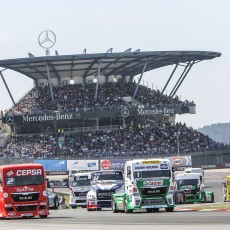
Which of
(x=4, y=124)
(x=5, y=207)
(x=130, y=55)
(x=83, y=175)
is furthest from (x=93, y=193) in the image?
(x=4, y=124)

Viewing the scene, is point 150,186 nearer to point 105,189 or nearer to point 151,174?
point 151,174

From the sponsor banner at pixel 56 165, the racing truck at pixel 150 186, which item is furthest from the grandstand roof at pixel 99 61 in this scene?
the racing truck at pixel 150 186

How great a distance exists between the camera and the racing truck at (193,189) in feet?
183

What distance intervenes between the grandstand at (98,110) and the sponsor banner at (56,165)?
4.06 metres

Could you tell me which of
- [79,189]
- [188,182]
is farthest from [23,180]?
[188,182]

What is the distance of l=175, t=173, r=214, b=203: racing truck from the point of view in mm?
55688

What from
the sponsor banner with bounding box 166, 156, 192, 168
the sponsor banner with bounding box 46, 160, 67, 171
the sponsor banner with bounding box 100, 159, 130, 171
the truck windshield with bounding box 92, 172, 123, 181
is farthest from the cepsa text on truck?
the sponsor banner with bounding box 166, 156, 192, 168

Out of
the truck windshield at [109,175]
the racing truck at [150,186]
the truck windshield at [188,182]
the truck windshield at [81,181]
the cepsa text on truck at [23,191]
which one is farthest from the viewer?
the truck windshield at [81,181]

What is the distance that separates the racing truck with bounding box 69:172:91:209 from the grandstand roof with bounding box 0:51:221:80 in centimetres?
5028

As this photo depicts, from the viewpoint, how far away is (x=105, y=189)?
49.5m

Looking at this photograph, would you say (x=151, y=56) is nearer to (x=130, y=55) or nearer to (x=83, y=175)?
(x=130, y=55)

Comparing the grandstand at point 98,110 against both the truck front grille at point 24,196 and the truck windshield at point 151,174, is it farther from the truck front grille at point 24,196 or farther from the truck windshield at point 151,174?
the truck front grille at point 24,196

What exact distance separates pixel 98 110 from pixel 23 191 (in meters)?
74.6

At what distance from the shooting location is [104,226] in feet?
94.1
